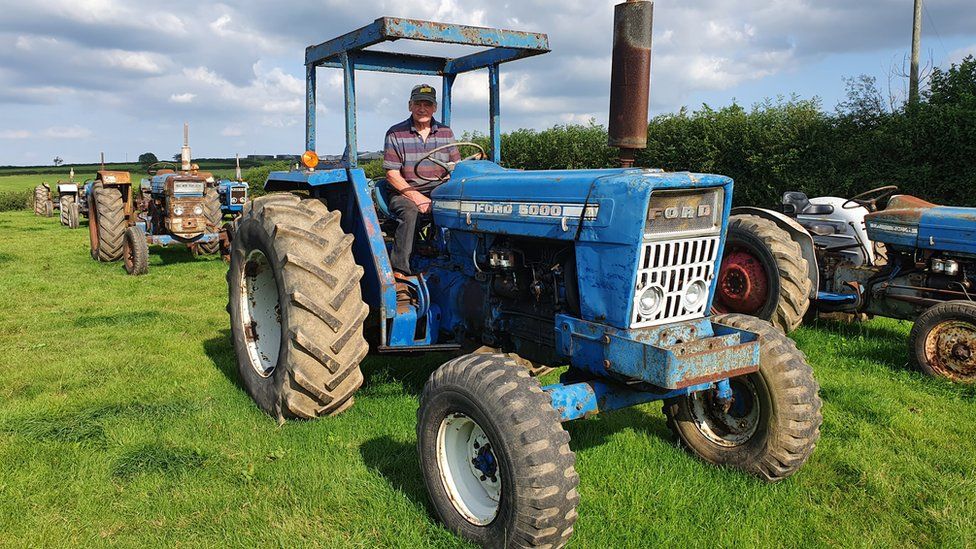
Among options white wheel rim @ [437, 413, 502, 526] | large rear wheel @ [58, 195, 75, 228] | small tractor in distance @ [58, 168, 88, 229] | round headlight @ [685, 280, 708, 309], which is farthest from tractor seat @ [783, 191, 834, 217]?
large rear wheel @ [58, 195, 75, 228]

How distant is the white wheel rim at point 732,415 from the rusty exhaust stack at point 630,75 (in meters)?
3.17

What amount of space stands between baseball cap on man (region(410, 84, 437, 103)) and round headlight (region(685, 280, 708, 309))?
247 cm

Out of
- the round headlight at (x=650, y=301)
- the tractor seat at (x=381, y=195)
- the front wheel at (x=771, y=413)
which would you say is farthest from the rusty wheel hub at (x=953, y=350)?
the tractor seat at (x=381, y=195)

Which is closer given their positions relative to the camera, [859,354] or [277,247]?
[277,247]

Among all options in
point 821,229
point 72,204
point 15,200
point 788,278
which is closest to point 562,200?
point 788,278

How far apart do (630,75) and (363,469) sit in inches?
189

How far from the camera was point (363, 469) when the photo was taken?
356cm

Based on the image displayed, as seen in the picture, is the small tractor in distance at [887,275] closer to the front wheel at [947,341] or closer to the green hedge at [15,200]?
the front wheel at [947,341]

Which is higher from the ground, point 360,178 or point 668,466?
point 360,178

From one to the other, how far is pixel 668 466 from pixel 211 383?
3.19 m

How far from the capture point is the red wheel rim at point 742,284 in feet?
20.4

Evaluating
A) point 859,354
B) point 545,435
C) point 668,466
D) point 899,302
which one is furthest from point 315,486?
point 899,302

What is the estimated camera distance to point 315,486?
3389 millimetres

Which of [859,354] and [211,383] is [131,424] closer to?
[211,383]
